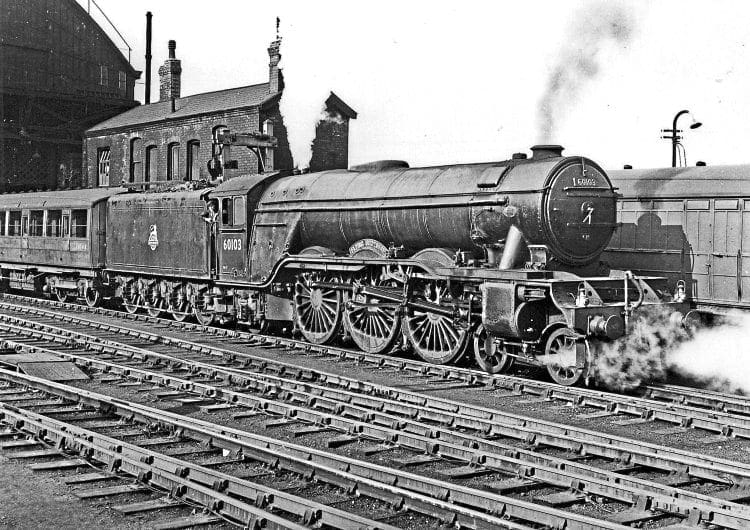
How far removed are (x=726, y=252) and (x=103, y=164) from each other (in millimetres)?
33118

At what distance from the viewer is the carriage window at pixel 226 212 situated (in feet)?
53.8

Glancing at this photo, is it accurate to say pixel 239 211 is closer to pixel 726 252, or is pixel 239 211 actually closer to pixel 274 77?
pixel 726 252

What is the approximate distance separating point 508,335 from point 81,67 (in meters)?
37.9

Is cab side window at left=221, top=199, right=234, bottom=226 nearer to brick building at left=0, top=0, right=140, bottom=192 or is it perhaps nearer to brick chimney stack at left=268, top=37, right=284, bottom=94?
brick chimney stack at left=268, top=37, right=284, bottom=94

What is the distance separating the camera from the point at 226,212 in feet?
54.1

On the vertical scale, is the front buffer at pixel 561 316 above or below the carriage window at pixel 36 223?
below

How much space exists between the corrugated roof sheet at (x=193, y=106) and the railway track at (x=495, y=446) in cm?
2115

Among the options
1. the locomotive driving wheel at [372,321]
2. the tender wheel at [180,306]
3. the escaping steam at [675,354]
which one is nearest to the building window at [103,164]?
the tender wheel at [180,306]

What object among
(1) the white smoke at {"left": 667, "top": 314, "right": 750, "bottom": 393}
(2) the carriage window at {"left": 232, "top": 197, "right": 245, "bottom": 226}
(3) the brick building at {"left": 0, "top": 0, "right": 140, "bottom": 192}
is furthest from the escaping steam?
(3) the brick building at {"left": 0, "top": 0, "right": 140, "bottom": 192}

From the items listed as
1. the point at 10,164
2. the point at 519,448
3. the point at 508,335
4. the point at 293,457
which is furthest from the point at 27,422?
the point at 10,164

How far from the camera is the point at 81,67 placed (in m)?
43.0

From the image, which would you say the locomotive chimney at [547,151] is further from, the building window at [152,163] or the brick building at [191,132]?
the building window at [152,163]

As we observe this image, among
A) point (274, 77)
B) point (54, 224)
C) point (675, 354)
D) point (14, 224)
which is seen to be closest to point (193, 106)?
point (274, 77)

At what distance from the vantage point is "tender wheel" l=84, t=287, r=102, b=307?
2106 cm
